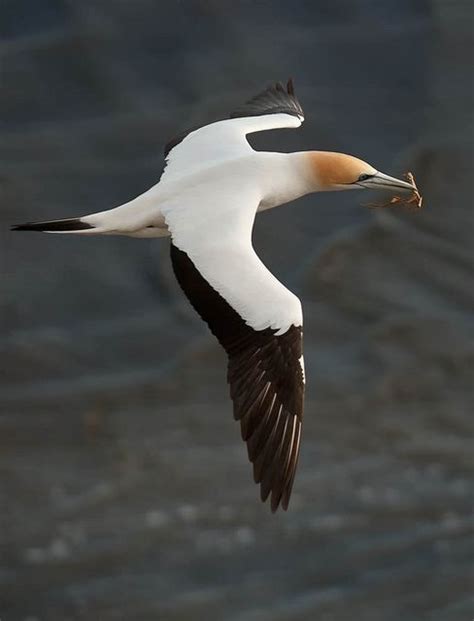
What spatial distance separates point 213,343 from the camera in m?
13.2

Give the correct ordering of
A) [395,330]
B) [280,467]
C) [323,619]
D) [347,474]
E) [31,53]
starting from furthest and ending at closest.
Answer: [31,53] < [395,330] < [347,474] < [323,619] < [280,467]

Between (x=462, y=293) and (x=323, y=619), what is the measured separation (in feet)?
10.9

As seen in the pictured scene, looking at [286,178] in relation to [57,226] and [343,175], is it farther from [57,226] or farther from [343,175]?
[57,226]

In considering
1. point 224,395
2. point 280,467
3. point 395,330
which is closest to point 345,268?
point 395,330

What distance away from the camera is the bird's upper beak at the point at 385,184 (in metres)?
7.95

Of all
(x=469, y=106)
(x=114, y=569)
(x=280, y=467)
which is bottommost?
(x=280, y=467)

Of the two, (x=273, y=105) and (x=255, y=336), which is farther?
A: (x=273, y=105)

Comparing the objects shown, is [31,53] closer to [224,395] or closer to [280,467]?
[224,395]

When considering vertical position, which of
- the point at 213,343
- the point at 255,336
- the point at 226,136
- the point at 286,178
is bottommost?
the point at 255,336

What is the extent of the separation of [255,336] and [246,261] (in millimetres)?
342

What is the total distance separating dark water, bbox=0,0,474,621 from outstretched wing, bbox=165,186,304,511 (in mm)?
4692

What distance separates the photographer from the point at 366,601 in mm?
12094

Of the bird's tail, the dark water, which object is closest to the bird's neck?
the bird's tail

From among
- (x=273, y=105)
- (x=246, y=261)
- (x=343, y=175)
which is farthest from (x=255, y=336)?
(x=273, y=105)
